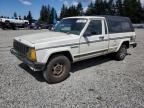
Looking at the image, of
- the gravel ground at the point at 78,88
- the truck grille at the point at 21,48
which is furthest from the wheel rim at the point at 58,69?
the truck grille at the point at 21,48

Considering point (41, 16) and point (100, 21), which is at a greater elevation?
point (41, 16)

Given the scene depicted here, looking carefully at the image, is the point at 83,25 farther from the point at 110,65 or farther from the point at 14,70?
the point at 14,70

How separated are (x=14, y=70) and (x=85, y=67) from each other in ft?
8.88

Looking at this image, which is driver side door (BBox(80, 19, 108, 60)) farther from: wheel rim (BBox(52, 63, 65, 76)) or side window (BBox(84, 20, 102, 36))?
wheel rim (BBox(52, 63, 65, 76))

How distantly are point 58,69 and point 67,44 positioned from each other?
32.6 inches

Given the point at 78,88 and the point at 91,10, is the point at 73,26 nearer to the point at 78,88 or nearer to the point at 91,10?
the point at 78,88

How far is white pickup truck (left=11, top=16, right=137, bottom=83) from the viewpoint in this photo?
480cm

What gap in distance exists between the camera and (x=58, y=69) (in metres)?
5.33

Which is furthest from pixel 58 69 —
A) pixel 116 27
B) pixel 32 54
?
pixel 116 27

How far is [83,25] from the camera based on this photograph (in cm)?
582

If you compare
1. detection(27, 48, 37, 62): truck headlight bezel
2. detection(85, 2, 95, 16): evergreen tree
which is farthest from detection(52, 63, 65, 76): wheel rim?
detection(85, 2, 95, 16): evergreen tree

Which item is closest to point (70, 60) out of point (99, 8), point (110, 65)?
point (110, 65)

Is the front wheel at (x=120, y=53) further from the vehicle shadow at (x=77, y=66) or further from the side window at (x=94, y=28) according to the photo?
the side window at (x=94, y=28)

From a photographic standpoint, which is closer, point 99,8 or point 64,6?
point 99,8
